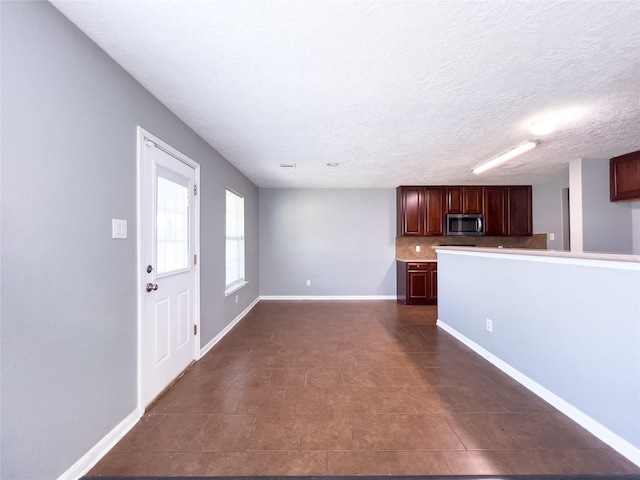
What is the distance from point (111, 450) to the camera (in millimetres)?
1625

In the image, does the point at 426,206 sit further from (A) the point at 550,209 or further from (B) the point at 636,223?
(B) the point at 636,223

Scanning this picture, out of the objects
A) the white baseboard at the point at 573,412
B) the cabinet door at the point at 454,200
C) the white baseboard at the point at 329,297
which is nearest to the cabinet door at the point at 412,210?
the cabinet door at the point at 454,200

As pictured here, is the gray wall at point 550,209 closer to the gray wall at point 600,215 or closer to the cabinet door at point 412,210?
the gray wall at point 600,215

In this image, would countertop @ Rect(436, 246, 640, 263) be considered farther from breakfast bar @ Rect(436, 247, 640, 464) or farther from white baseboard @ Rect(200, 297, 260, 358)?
white baseboard @ Rect(200, 297, 260, 358)

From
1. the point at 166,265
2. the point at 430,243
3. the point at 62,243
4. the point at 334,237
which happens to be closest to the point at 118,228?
the point at 62,243

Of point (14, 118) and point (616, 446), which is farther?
point (616, 446)

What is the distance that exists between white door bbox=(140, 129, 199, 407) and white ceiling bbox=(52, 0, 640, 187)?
543mm

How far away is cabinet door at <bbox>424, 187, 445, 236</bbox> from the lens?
214 inches

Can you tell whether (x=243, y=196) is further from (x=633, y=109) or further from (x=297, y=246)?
(x=633, y=109)

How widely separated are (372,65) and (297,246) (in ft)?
14.0

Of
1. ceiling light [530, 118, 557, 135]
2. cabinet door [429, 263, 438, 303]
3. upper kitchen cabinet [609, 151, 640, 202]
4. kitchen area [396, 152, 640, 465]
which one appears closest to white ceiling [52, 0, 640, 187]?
ceiling light [530, 118, 557, 135]

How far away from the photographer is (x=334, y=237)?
570 centimetres

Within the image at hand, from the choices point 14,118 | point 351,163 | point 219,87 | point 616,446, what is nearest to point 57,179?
point 14,118

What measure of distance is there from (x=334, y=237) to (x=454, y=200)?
2571mm
